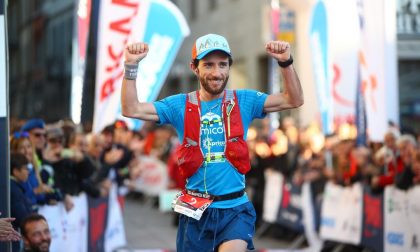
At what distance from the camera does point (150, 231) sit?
1667 centimetres

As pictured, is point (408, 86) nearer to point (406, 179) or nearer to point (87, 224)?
point (406, 179)

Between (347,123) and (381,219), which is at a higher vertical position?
(347,123)

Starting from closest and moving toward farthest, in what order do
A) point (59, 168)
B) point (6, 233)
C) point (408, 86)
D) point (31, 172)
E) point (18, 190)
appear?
point (6, 233) → point (18, 190) → point (31, 172) → point (59, 168) → point (408, 86)

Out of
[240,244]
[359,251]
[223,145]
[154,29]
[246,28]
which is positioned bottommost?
[359,251]

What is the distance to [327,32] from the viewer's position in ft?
44.1

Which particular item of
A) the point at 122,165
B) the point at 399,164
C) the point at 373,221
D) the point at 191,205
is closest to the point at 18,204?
the point at 191,205

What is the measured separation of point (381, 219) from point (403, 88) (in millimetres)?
12474

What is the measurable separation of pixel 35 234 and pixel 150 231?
31.8ft

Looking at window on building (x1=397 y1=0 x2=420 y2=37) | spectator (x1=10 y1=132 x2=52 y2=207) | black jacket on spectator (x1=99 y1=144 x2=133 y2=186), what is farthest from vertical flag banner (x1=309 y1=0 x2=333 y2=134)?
window on building (x1=397 y1=0 x2=420 y2=37)

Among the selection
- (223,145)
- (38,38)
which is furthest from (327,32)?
(38,38)

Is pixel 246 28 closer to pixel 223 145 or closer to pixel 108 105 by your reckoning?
pixel 108 105

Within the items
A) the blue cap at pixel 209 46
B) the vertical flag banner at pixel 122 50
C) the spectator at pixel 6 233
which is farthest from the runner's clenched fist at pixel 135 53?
the vertical flag banner at pixel 122 50

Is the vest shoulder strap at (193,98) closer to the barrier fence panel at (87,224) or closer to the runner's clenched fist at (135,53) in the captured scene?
the runner's clenched fist at (135,53)

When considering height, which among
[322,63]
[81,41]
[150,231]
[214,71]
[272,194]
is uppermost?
[81,41]
